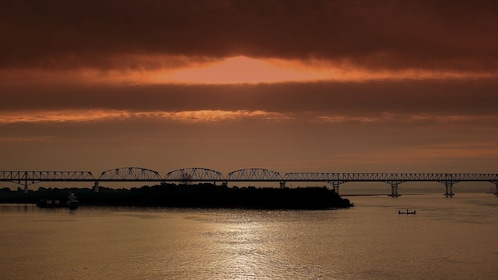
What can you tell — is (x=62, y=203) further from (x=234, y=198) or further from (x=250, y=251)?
(x=250, y=251)

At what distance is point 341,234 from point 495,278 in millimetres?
33394

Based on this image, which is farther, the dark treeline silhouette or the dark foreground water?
the dark treeline silhouette

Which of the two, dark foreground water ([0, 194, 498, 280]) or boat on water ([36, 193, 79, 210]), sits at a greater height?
boat on water ([36, 193, 79, 210])

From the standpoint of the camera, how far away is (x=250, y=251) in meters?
63.6

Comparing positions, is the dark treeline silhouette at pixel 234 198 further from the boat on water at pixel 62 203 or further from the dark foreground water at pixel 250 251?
the dark foreground water at pixel 250 251

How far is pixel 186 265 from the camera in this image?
176 ft

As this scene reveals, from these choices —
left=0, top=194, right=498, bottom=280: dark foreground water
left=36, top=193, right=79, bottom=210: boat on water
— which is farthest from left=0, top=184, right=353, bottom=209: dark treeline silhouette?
left=0, top=194, right=498, bottom=280: dark foreground water

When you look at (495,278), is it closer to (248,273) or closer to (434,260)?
(434,260)

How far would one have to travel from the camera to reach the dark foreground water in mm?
49781

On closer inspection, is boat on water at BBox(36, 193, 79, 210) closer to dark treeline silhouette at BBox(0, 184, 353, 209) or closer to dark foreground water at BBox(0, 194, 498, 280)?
dark treeline silhouette at BBox(0, 184, 353, 209)

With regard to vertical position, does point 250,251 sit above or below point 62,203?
below

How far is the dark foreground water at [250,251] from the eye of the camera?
49781 mm

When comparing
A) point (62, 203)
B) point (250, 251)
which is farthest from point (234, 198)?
point (250, 251)

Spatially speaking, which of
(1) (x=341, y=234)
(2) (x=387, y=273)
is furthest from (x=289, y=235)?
(2) (x=387, y=273)
